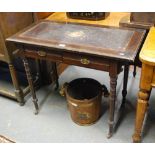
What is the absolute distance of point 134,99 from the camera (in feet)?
6.72

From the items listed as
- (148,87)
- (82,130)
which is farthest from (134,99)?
(148,87)

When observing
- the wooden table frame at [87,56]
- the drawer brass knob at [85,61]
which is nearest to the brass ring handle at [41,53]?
the wooden table frame at [87,56]

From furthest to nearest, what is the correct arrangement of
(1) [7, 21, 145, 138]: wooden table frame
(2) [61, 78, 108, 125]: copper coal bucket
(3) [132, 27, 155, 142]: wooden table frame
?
(2) [61, 78, 108, 125]: copper coal bucket < (1) [7, 21, 145, 138]: wooden table frame < (3) [132, 27, 155, 142]: wooden table frame

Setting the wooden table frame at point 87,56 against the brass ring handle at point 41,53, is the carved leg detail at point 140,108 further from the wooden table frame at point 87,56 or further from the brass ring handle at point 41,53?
the brass ring handle at point 41,53

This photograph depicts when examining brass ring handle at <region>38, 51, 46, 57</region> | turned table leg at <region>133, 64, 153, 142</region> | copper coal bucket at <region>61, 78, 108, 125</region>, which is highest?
brass ring handle at <region>38, 51, 46, 57</region>

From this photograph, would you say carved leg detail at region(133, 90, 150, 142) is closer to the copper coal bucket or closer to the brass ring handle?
the copper coal bucket

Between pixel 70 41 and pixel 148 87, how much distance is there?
1.83 feet

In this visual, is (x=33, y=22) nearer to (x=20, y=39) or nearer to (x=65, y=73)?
(x=20, y=39)

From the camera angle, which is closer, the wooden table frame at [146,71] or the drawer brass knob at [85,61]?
the wooden table frame at [146,71]

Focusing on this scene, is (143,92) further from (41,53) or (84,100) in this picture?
(41,53)

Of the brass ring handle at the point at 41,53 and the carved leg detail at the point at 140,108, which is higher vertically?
the brass ring handle at the point at 41,53

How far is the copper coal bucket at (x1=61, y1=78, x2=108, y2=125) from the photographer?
1677mm

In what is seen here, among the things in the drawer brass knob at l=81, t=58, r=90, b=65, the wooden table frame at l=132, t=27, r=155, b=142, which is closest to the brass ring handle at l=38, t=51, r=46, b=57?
the drawer brass knob at l=81, t=58, r=90, b=65

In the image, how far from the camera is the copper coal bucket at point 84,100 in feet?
5.50
